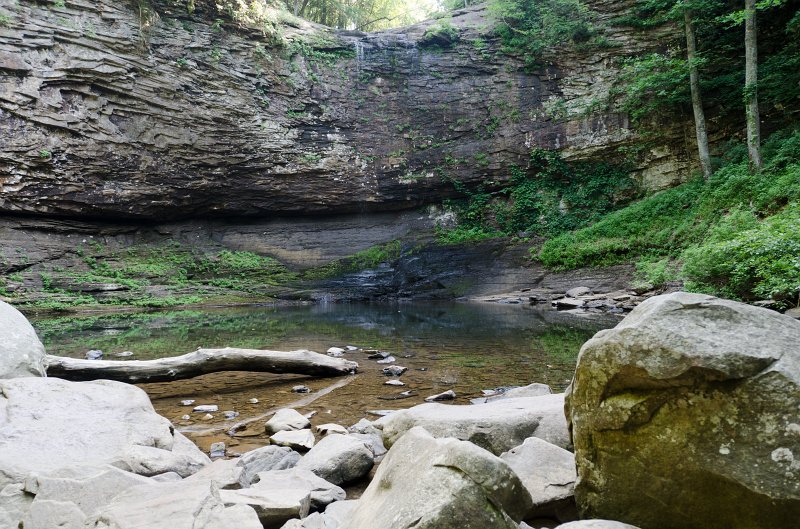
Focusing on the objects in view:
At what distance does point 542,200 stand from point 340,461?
22884mm

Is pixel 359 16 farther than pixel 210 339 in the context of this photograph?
Yes

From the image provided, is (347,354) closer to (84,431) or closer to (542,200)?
(84,431)

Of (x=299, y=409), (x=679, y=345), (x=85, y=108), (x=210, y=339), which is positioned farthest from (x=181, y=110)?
(x=679, y=345)

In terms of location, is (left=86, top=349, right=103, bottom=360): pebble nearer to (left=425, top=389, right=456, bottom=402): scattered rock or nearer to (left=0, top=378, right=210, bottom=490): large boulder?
(left=0, top=378, right=210, bottom=490): large boulder

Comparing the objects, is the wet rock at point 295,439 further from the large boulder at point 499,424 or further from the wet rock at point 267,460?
the large boulder at point 499,424

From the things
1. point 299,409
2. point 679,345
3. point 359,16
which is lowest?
point 299,409

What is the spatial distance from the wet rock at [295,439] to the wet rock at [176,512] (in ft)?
5.08

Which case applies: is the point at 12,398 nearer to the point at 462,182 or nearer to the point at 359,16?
the point at 462,182

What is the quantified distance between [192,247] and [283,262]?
493 centimetres

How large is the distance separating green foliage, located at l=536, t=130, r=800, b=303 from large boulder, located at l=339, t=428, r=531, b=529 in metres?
5.71

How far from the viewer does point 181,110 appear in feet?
72.3

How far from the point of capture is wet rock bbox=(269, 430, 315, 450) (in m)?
3.57

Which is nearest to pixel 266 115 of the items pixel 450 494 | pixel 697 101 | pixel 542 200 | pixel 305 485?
pixel 542 200

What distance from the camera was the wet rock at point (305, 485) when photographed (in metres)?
2.48
